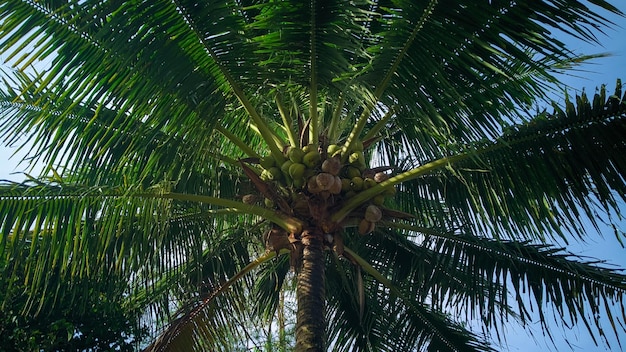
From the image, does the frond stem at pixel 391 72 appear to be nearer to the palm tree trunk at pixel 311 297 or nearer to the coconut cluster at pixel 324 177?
the coconut cluster at pixel 324 177

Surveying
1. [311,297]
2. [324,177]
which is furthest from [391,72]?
[311,297]

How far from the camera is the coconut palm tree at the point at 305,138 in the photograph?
4141mm

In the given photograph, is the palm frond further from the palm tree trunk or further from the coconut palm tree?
the palm tree trunk

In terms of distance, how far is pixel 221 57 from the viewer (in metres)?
4.48

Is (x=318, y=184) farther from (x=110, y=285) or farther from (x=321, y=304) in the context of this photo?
(x=110, y=285)

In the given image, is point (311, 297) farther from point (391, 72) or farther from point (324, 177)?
point (391, 72)

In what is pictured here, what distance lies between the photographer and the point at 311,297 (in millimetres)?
4531

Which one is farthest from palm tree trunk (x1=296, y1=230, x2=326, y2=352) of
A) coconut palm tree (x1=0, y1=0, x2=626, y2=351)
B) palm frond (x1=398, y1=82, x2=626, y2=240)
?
palm frond (x1=398, y1=82, x2=626, y2=240)

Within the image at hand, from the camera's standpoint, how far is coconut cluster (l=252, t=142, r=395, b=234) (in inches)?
178

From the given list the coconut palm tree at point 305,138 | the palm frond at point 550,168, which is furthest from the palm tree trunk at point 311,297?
the palm frond at point 550,168

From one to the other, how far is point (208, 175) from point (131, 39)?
5.09ft

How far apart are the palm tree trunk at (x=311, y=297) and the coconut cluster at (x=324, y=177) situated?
0.21 metres

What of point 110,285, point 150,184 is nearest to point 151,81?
point 150,184

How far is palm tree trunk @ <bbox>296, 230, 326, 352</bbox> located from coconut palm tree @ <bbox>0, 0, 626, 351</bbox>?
14 mm
